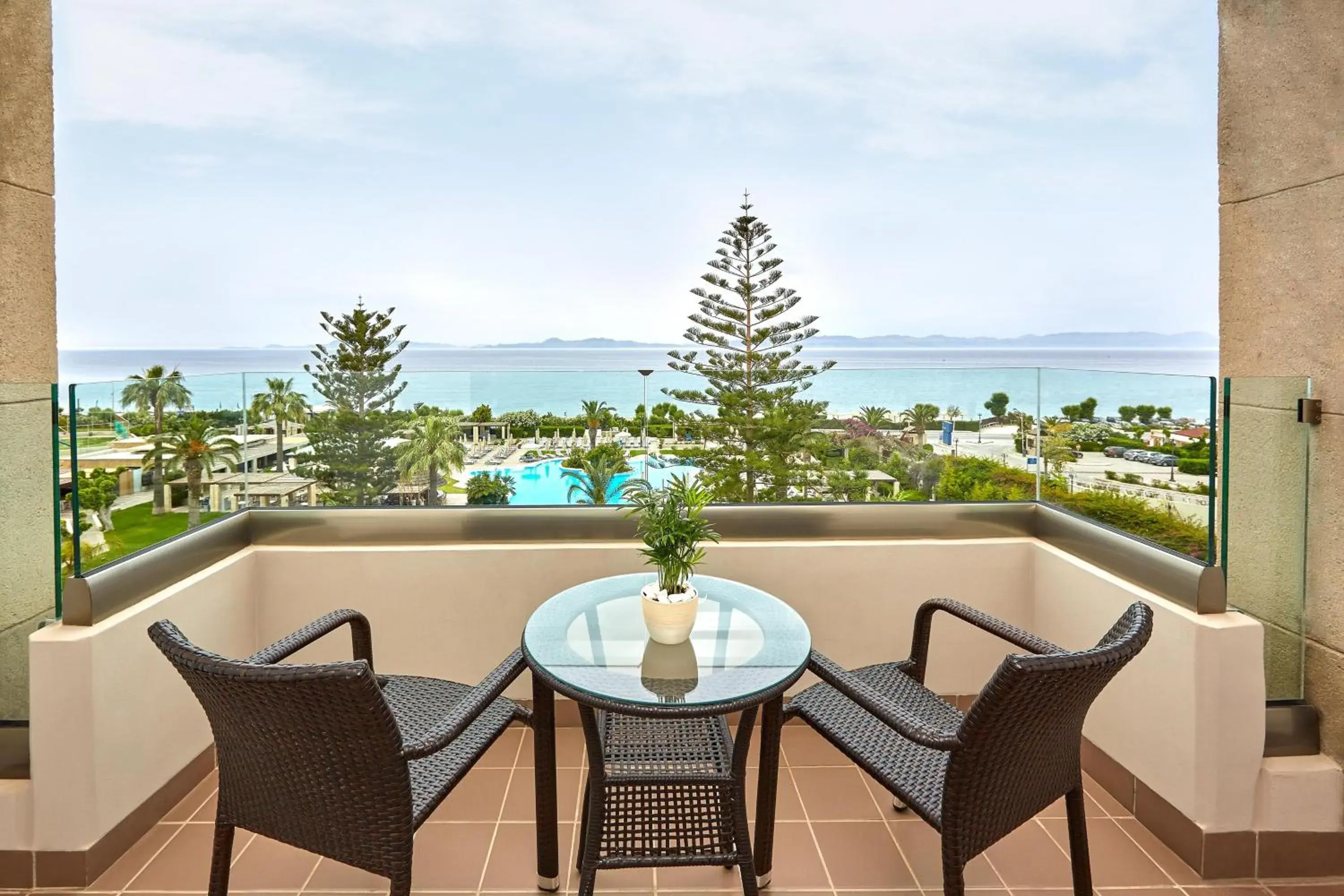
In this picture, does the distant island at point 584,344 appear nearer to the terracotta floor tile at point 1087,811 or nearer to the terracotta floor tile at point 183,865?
the terracotta floor tile at point 1087,811

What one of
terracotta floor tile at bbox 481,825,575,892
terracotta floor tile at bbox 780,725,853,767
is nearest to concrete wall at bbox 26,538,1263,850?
terracotta floor tile at bbox 780,725,853,767

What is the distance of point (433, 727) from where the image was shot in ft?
4.90

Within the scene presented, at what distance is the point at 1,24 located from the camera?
1.98 meters

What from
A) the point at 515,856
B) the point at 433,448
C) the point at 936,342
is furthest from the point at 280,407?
the point at 936,342

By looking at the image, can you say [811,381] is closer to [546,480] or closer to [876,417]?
[876,417]

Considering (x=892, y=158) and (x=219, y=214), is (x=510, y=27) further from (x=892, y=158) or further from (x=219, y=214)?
(x=219, y=214)

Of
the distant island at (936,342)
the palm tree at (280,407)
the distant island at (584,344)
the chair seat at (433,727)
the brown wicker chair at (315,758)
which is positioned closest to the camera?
the brown wicker chair at (315,758)

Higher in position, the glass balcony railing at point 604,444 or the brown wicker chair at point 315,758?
the glass balcony railing at point 604,444

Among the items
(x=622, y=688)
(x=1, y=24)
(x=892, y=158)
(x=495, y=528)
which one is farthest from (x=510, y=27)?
(x=892, y=158)

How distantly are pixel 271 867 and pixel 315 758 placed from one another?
88 centimetres

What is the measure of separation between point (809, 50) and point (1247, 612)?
5.81 metres

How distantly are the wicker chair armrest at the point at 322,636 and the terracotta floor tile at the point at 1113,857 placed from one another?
1962mm

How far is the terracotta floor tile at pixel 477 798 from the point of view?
206cm

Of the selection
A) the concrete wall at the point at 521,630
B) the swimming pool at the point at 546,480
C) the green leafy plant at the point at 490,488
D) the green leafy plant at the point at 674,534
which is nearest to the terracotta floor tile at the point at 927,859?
the concrete wall at the point at 521,630
